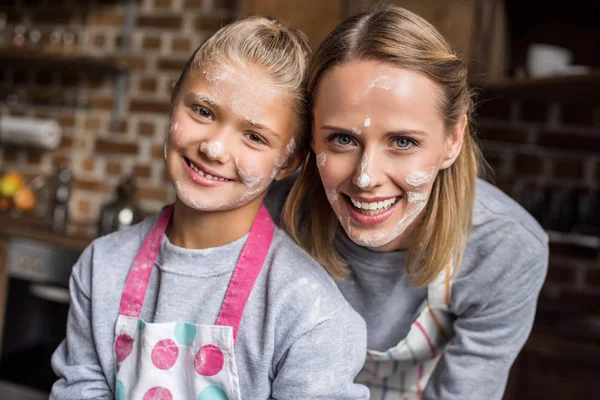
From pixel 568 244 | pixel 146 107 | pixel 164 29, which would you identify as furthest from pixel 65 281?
pixel 568 244

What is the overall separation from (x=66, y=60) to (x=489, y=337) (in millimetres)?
2026

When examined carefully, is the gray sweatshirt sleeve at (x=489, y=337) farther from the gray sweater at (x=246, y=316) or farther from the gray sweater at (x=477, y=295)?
the gray sweater at (x=246, y=316)

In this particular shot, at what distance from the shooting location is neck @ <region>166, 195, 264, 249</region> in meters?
1.09

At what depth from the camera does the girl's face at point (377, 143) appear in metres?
0.96

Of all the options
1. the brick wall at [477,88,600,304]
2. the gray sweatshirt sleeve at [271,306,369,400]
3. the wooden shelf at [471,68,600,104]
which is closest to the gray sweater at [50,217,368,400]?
the gray sweatshirt sleeve at [271,306,369,400]

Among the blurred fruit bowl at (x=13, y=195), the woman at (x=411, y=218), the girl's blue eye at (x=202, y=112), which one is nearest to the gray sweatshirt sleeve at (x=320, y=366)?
the woman at (x=411, y=218)

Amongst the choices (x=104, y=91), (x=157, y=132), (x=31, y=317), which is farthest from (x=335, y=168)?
(x=104, y=91)

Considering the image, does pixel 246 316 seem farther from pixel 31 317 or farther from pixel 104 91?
pixel 104 91

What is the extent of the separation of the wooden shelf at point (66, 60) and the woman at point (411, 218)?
1534 mm

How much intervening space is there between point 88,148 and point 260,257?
1.96 meters

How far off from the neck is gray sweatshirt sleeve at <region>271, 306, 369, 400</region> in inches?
8.7

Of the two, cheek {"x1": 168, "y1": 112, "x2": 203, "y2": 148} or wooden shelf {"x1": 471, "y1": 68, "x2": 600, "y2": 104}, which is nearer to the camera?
cheek {"x1": 168, "y1": 112, "x2": 203, "y2": 148}

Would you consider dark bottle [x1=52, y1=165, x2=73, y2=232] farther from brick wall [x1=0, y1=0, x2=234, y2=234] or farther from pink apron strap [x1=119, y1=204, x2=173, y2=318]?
pink apron strap [x1=119, y1=204, x2=173, y2=318]

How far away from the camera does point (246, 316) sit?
1.01 meters
